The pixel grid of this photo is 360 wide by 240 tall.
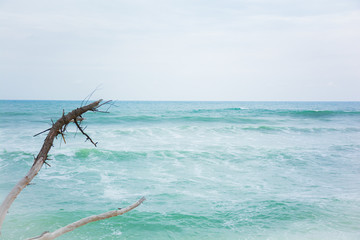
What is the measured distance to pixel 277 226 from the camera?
18.9 ft

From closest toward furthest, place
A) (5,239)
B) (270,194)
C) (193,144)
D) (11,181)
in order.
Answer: (5,239) < (270,194) < (11,181) < (193,144)

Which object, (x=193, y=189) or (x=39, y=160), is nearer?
(x=39, y=160)

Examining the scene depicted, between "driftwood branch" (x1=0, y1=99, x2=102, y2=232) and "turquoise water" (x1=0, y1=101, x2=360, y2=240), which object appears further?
"turquoise water" (x1=0, y1=101, x2=360, y2=240)

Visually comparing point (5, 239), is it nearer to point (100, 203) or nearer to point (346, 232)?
point (100, 203)

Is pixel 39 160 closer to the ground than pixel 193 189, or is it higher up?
higher up

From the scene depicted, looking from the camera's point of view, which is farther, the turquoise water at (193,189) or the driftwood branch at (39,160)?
the turquoise water at (193,189)

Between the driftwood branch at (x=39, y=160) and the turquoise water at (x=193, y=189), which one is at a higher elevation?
the driftwood branch at (x=39, y=160)

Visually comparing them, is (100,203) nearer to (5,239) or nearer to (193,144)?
(5,239)

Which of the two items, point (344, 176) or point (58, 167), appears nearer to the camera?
point (344, 176)

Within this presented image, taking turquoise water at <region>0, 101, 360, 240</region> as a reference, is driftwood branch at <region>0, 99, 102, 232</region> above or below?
above

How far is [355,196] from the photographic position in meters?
7.30

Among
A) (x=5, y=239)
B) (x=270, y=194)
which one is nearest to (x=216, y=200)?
(x=270, y=194)

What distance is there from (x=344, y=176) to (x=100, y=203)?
7.29 m

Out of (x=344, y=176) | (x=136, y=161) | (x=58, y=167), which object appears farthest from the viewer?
(x=136, y=161)
